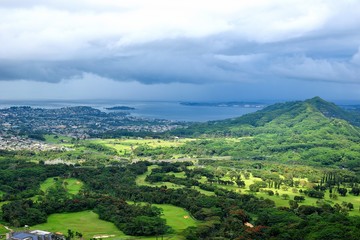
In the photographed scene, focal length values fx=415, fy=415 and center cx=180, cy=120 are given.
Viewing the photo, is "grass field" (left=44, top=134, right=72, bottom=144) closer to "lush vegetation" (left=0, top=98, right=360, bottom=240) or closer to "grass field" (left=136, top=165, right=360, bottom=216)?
"lush vegetation" (left=0, top=98, right=360, bottom=240)

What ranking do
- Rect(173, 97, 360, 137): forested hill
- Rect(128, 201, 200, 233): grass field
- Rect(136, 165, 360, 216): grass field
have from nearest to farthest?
Rect(128, 201, 200, 233): grass field
Rect(136, 165, 360, 216): grass field
Rect(173, 97, 360, 137): forested hill

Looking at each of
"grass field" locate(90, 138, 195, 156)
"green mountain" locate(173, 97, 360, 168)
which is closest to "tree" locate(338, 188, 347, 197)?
"green mountain" locate(173, 97, 360, 168)

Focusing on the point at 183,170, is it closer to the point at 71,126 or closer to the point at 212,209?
the point at 212,209

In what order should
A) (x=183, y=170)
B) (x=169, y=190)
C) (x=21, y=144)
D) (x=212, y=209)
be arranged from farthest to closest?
(x=21, y=144), (x=183, y=170), (x=169, y=190), (x=212, y=209)

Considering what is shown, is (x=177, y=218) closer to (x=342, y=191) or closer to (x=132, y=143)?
(x=342, y=191)

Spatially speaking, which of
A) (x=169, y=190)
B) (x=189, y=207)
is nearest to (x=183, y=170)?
(x=169, y=190)

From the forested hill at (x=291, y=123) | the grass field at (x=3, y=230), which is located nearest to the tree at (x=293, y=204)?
the grass field at (x=3, y=230)

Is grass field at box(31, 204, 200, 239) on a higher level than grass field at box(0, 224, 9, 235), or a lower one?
lower
